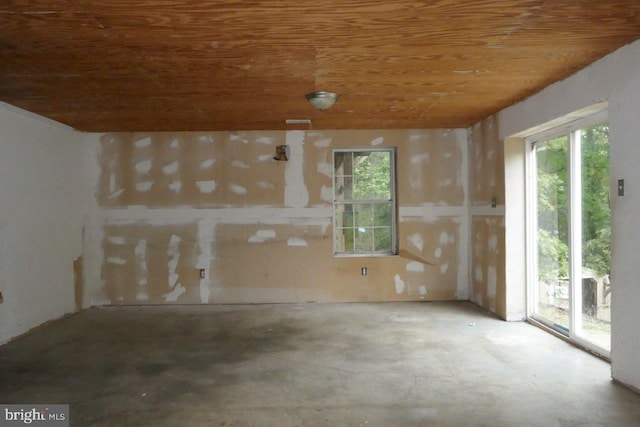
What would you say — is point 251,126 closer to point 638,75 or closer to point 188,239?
point 188,239

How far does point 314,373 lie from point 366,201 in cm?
307

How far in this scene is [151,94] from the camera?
3.92 meters

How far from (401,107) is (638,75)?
86.3 inches

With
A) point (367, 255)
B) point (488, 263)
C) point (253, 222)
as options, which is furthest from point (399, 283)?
point (253, 222)

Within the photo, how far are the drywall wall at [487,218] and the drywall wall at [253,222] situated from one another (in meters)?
0.25

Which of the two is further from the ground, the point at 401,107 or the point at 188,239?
the point at 401,107

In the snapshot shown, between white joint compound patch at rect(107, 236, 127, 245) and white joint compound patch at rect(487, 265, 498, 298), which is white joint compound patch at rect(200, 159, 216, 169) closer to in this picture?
white joint compound patch at rect(107, 236, 127, 245)

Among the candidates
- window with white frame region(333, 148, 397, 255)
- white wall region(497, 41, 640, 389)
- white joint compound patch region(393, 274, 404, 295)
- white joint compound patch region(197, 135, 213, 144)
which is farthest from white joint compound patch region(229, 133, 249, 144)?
white wall region(497, 41, 640, 389)

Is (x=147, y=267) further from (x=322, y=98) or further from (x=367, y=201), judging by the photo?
(x=322, y=98)

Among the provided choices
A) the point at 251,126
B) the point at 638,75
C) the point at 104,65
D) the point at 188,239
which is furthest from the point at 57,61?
the point at 638,75

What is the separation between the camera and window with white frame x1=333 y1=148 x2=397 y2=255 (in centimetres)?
591

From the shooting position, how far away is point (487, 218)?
5.19m

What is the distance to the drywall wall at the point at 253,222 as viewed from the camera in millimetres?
5742

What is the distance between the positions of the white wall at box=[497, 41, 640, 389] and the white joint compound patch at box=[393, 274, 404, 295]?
291cm
